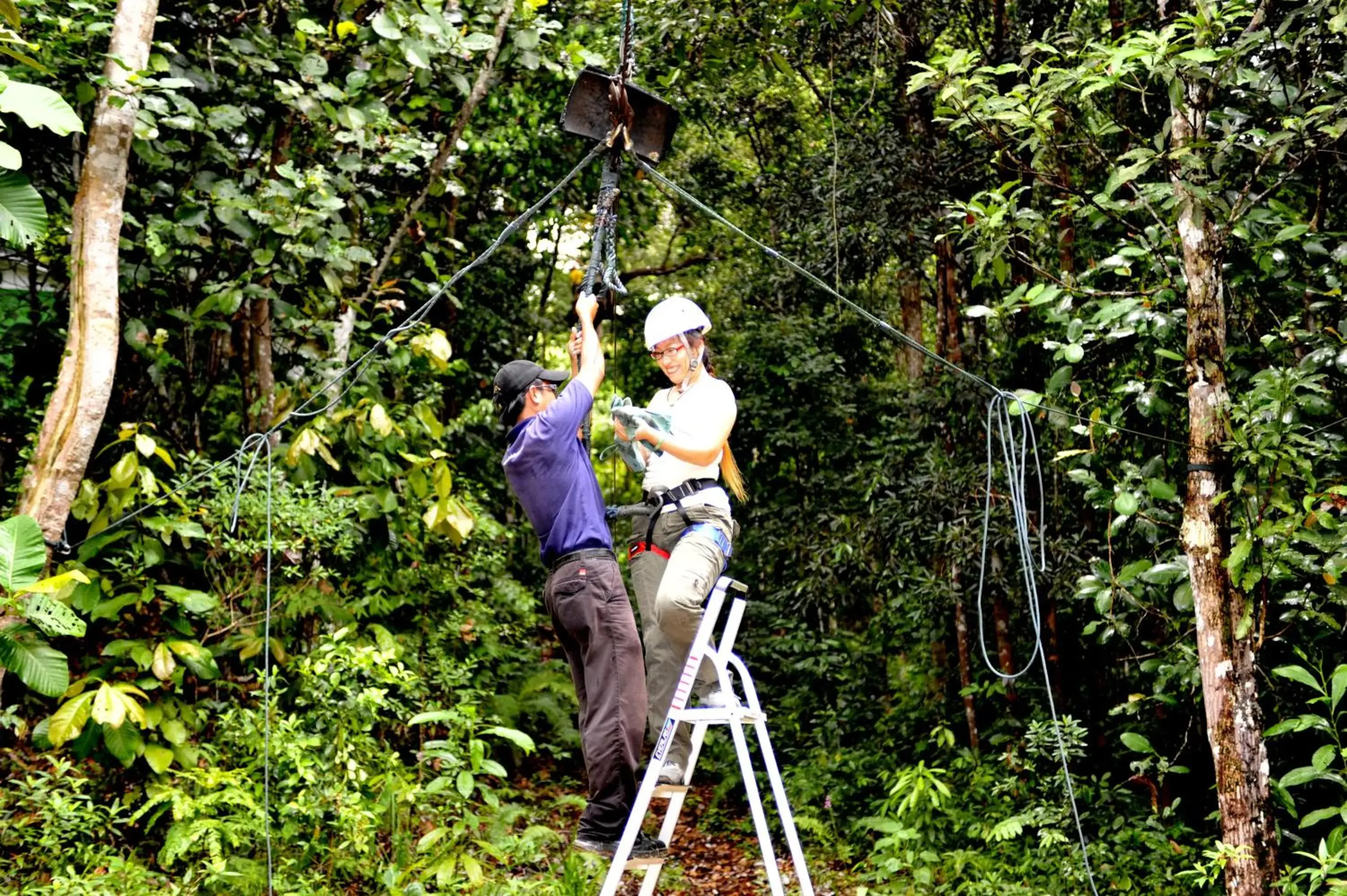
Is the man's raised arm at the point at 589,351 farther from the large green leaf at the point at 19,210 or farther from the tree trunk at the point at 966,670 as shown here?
the tree trunk at the point at 966,670

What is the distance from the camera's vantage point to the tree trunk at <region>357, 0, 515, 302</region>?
5836 millimetres

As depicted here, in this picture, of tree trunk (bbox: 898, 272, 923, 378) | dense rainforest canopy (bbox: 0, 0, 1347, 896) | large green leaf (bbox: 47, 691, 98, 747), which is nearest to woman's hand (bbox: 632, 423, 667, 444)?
dense rainforest canopy (bbox: 0, 0, 1347, 896)

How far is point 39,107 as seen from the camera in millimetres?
3656

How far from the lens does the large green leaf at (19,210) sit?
13.3 feet

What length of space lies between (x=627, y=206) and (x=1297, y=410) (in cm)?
550

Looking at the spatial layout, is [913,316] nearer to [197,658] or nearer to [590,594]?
[197,658]

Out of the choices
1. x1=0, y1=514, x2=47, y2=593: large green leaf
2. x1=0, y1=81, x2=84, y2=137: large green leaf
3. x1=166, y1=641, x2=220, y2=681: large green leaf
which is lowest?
x1=166, y1=641, x2=220, y2=681: large green leaf

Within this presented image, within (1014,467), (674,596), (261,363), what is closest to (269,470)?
(261,363)

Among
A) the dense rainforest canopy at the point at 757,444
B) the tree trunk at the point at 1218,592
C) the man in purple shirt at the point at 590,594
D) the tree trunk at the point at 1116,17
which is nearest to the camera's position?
the man in purple shirt at the point at 590,594

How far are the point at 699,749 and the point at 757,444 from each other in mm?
5035

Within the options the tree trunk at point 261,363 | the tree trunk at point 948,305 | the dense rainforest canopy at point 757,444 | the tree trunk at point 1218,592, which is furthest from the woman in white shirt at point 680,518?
the tree trunk at point 948,305

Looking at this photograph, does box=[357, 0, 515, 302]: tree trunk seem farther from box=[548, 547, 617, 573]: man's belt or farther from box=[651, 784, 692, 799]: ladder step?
box=[651, 784, 692, 799]: ladder step

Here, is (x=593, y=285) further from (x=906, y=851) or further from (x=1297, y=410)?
(x=906, y=851)

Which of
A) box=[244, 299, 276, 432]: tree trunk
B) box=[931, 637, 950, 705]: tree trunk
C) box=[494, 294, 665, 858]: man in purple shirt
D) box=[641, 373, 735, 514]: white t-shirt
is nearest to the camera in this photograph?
box=[494, 294, 665, 858]: man in purple shirt
